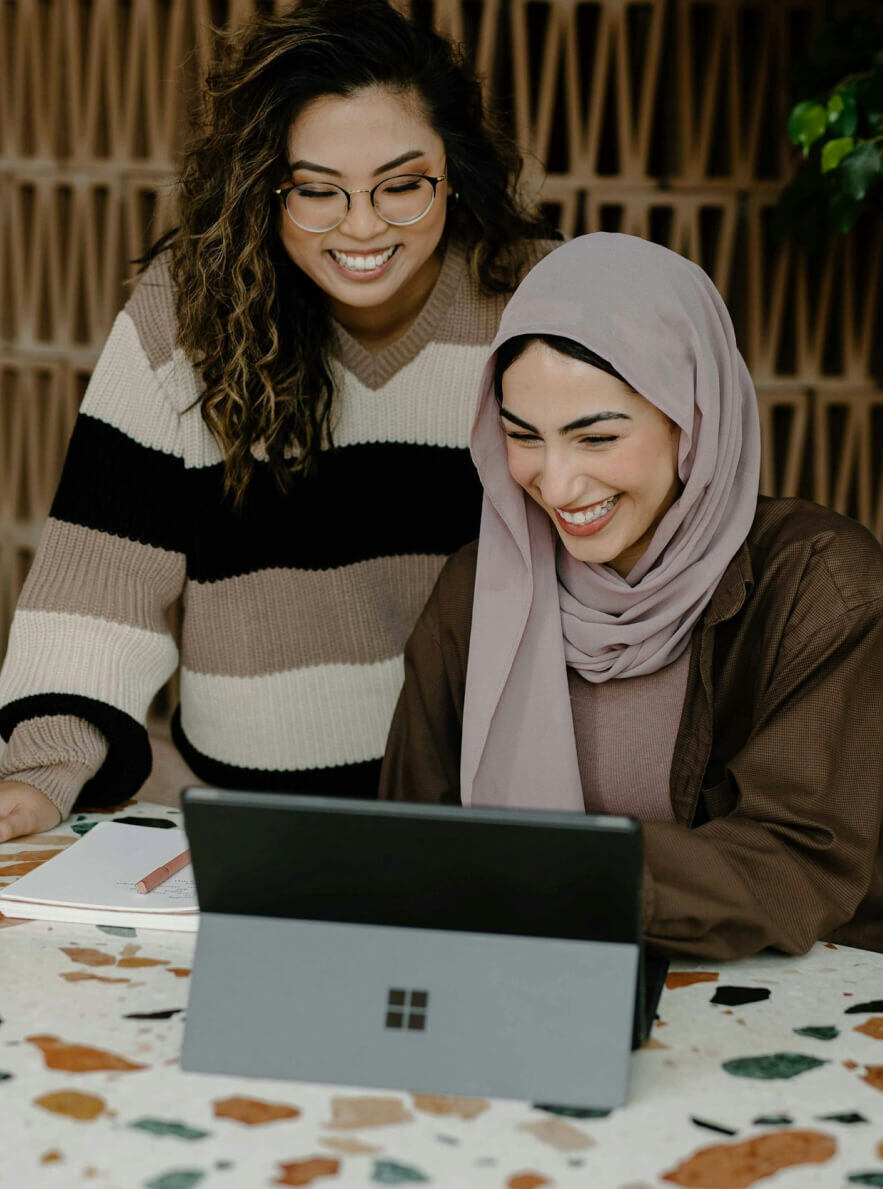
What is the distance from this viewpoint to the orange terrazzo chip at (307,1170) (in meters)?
0.89

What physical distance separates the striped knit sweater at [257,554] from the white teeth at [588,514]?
560 mm

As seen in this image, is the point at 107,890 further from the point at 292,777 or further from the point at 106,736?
the point at 292,777

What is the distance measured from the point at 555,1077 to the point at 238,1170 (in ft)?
0.76

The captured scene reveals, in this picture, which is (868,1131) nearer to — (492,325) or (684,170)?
(492,325)

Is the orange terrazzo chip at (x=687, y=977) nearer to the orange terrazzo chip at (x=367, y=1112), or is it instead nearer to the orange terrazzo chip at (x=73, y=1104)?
the orange terrazzo chip at (x=367, y=1112)

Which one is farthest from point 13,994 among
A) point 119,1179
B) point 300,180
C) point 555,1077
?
point 300,180

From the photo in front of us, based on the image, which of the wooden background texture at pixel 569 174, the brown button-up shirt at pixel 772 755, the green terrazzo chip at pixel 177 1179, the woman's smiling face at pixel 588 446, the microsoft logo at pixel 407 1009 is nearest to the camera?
the green terrazzo chip at pixel 177 1179

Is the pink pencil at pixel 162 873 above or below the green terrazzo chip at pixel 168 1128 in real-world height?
above

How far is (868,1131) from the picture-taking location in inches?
37.6

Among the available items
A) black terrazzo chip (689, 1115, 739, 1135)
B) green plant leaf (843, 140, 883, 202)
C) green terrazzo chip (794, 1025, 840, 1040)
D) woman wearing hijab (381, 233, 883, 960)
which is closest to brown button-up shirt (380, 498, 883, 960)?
woman wearing hijab (381, 233, 883, 960)

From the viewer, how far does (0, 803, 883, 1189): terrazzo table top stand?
90 cm

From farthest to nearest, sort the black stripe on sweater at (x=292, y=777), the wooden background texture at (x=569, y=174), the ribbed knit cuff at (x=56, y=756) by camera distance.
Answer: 1. the wooden background texture at (x=569, y=174)
2. the black stripe on sweater at (x=292, y=777)
3. the ribbed knit cuff at (x=56, y=756)

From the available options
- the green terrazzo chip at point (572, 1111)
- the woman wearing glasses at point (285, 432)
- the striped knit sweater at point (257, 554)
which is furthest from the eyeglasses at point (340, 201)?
the green terrazzo chip at point (572, 1111)

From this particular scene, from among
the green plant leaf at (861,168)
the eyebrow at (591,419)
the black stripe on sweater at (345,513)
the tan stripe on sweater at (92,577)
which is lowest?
the tan stripe on sweater at (92,577)
